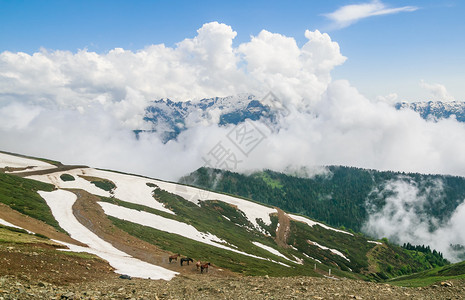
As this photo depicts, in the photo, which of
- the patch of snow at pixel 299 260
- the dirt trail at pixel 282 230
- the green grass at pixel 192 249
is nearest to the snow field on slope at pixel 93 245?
the green grass at pixel 192 249

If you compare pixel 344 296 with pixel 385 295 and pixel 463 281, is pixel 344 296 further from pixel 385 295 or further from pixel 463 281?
pixel 463 281

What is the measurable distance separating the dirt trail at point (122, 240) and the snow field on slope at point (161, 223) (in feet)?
15.2

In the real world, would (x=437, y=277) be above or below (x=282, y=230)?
above

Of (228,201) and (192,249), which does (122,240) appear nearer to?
(192,249)

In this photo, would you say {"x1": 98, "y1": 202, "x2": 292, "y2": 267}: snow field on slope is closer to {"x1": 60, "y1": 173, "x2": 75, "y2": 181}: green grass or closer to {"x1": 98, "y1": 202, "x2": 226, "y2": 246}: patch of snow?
{"x1": 98, "y1": 202, "x2": 226, "y2": 246}: patch of snow

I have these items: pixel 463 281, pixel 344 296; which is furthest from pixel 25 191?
pixel 463 281

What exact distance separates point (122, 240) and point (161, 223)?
2674 cm

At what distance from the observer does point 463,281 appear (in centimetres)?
2827

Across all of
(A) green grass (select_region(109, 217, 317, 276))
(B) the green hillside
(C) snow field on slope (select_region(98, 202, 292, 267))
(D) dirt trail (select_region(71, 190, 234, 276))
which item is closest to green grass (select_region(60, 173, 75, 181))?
(B) the green hillside

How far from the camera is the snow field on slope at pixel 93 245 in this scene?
1450 inches

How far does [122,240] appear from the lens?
191 feet

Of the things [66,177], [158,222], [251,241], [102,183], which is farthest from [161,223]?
[66,177]

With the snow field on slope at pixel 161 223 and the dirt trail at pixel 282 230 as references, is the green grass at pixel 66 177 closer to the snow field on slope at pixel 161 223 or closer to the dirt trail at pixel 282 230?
the snow field on slope at pixel 161 223

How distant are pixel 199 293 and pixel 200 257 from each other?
36788mm
